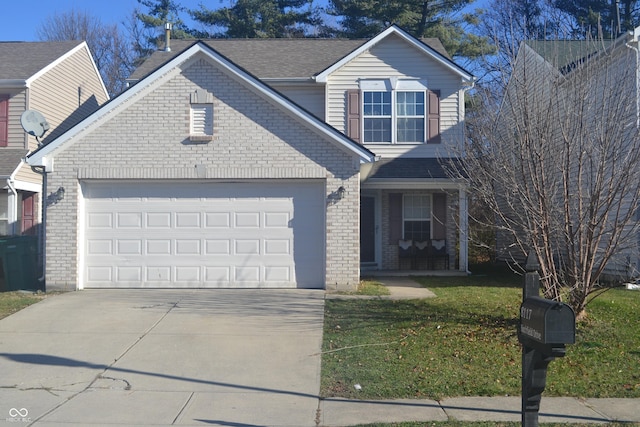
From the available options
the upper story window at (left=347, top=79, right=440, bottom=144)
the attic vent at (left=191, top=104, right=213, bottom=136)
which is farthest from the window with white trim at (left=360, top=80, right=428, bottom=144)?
the attic vent at (left=191, top=104, right=213, bottom=136)

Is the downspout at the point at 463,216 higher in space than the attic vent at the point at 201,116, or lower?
lower

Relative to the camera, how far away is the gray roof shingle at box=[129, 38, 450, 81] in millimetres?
18719

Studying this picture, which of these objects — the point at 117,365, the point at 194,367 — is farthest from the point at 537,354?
the point at 117,365

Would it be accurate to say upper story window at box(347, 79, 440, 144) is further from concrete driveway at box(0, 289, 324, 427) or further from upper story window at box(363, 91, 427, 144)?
concrete driveway at box(0, 289, 324, 427)

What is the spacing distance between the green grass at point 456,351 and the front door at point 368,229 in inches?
218

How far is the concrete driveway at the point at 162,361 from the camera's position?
6.82m

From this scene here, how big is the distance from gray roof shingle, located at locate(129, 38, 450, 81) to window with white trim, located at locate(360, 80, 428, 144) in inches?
55.2

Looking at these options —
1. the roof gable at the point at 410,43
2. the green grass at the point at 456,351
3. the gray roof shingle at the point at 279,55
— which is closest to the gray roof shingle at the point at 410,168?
the roof gable at the point at 410,43

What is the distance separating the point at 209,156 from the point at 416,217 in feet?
22.6

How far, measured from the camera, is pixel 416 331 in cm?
997

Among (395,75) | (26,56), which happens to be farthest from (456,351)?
(26,56)

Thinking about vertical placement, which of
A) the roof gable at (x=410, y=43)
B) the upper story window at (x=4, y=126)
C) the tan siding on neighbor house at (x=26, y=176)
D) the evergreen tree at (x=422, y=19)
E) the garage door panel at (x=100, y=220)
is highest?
the evergreen tree at (x=422, y=19)

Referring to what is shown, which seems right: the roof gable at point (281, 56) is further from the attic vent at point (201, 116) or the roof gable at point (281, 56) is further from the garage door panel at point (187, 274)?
the garage door panel at point (187, 274)

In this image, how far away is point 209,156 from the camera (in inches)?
529
